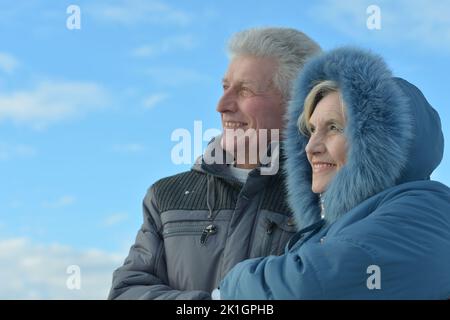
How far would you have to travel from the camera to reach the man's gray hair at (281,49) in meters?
3.93

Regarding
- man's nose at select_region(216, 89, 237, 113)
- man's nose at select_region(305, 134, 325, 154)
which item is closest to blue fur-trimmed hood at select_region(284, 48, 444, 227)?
man's nose at select_region(305, 134, 325, 154)

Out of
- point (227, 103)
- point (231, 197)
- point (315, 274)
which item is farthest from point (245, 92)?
point (315, 274)

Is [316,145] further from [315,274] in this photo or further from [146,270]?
[146,270]

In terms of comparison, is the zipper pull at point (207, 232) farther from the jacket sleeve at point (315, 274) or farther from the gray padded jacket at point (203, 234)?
the jacket sleeve at point (315, 274)

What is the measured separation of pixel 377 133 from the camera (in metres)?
3.08

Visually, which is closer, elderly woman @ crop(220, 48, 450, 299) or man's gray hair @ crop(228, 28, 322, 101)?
elderly woman @ crop(220, 48, 450, 299)

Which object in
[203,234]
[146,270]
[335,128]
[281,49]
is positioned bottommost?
[146,270]

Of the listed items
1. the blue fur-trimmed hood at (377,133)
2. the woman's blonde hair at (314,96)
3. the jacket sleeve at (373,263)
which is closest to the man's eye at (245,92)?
the woman's blonde hair at (314,96)

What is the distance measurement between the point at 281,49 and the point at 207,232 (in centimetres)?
104

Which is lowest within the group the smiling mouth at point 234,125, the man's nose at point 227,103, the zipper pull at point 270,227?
the zipper pull at point 270,227

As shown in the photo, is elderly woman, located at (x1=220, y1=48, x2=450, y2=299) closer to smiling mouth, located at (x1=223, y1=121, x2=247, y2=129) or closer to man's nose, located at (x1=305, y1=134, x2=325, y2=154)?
man's nose, located at (x1=305, y1=134, x2=325, y2=154)

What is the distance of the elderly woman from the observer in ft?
8.83

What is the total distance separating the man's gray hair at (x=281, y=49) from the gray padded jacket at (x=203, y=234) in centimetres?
49

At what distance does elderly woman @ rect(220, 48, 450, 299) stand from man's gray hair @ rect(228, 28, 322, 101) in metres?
0.31
